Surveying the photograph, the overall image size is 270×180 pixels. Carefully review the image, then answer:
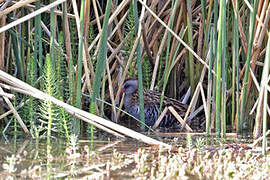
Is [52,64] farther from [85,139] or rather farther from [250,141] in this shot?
[250,141]

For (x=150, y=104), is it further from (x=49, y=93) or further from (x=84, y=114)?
(x=84, y=114)

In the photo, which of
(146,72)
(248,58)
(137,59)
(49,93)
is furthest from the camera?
(146,72)

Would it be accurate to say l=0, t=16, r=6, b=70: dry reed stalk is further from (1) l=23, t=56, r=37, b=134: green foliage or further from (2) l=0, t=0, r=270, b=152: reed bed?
(1) l=23, t=56, r=37, b=134: green foliage

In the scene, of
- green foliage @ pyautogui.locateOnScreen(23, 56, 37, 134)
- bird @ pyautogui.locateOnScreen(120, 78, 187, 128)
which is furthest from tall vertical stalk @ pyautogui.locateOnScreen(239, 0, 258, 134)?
green foliage @ pyautogui.locateOnScreen(23, 56, 37, 134)

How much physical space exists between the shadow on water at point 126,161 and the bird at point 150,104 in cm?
122

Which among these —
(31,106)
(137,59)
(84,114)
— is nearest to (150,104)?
(137,59)

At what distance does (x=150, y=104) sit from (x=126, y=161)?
2.36 m

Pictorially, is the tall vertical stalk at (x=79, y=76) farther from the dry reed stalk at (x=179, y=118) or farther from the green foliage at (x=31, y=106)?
the dry reed stalk at (x=179, y=118)

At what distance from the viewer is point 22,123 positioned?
427cm

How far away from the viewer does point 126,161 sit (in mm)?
3334

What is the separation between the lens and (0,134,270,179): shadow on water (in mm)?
3020

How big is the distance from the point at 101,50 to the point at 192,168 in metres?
1.24

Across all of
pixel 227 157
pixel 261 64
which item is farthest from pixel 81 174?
pixel 261 64

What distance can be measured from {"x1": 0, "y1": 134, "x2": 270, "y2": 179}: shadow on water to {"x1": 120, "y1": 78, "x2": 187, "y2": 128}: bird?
1.22 meters
